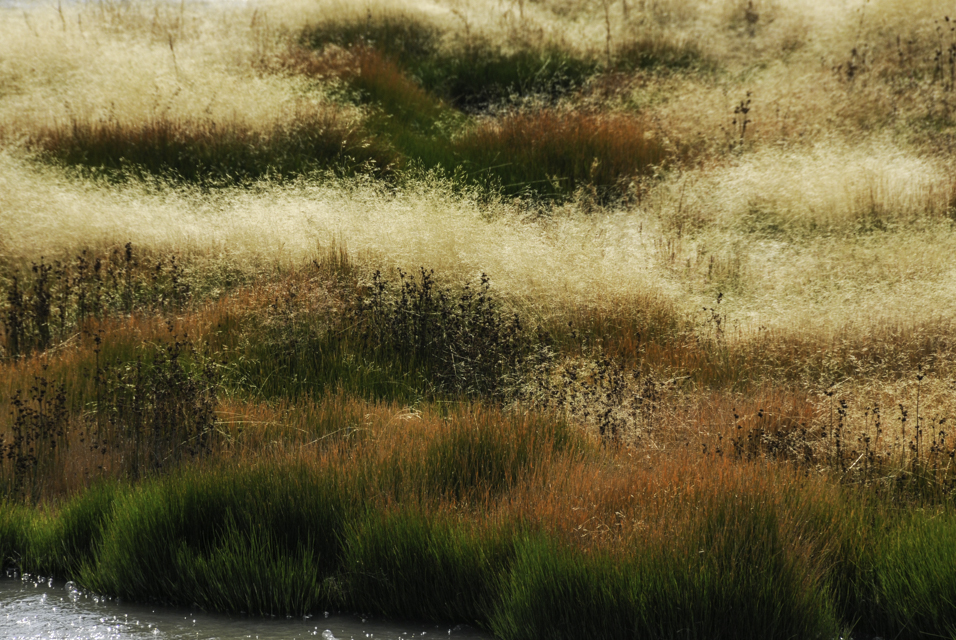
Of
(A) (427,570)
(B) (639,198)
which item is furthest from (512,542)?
(B) (639,198)

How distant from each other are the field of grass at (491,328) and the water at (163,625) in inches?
4.5

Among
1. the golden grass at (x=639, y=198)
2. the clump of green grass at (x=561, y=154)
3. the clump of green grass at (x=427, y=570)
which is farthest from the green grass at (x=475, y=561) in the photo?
the clump of green grass at (x=561, y=154)

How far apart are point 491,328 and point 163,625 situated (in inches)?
137

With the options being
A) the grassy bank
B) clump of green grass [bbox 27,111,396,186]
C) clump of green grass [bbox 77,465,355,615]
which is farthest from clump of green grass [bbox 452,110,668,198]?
clump of green grass [bbox 77,465,355,615]

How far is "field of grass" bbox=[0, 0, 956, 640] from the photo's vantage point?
3771mm

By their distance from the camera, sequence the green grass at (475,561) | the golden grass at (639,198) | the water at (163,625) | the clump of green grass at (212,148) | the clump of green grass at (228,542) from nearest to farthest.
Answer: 1. the green grass at (475,561)
2. the water at (163,625)
3. the clump of green grass at (228,542)
4. the golden grass at (639,198)
5. the clump of green grass at (212,148)

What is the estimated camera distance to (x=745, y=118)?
12.7 m

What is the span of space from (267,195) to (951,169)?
338 inches

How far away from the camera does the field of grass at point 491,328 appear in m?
3.77

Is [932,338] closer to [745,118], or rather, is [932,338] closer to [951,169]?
[951,169]

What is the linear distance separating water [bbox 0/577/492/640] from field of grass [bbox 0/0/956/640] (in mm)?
115

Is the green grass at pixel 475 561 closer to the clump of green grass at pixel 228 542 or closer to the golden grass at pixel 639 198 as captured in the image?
the clump of green grass at pixel 228 542

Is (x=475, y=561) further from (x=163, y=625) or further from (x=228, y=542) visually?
(x=163, y=625)

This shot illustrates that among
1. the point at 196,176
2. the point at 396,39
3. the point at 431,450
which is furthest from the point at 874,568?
the point at 396,39
